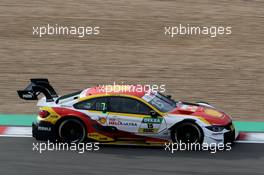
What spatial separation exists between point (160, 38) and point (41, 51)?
4.34 meters

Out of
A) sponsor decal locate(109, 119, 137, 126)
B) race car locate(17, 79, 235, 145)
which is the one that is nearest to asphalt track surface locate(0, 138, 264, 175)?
race car locate(17, 79, 235, 145)

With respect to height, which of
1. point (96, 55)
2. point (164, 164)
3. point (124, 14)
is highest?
A: point (124, 14)

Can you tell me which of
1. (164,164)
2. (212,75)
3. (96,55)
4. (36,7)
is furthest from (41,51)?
(164,164)

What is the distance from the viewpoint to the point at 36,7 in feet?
81.2

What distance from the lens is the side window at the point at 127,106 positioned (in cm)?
1291

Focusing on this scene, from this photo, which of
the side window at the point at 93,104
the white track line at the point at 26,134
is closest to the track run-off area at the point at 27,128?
the white track line at the point at 26,134

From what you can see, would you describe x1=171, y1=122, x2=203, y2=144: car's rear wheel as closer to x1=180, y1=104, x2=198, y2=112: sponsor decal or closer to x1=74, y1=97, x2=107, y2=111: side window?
x1=180, y1=104, x2=198, y2=112: sponsor decal

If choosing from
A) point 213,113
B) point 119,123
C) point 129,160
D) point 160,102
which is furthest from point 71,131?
point 213,113

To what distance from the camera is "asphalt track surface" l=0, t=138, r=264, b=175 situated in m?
11.5

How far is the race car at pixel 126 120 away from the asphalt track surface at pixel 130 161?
1.04ft

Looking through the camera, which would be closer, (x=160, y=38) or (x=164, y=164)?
(x=164, y=164)

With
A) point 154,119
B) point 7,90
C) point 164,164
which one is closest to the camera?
point 164,164

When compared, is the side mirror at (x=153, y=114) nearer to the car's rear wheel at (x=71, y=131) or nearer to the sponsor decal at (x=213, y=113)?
the sponsor decal at (x=213, y=113)

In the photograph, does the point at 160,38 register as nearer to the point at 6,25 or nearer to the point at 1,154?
the point at 6,25
